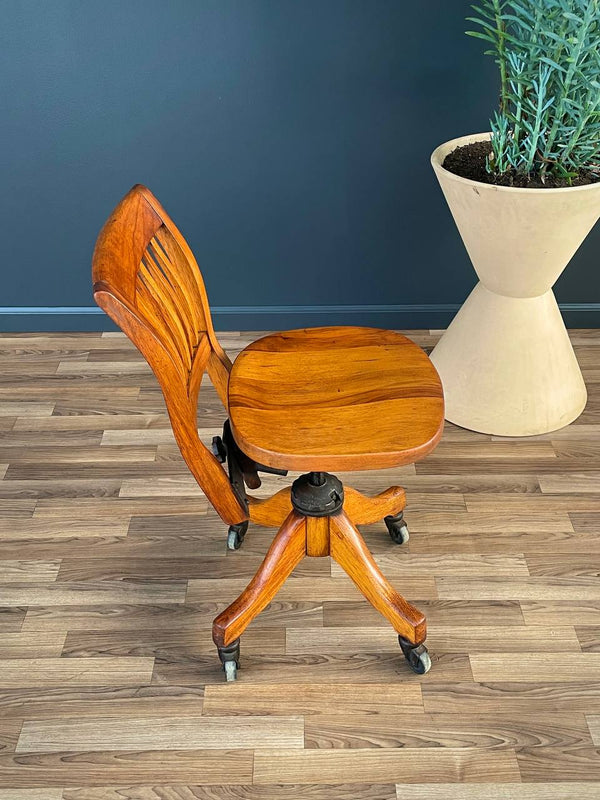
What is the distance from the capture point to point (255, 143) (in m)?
2.30

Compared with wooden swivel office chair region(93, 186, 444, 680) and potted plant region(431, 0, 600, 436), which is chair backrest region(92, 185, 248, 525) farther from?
potted plant region(431, 0, 600, 436)

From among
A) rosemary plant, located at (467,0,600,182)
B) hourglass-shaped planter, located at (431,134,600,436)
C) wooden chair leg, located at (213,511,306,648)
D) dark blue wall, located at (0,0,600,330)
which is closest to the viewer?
wooden chair leg, located at (213,511,306,648)

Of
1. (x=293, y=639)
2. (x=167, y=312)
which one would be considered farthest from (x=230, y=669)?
(x=167, y=312)

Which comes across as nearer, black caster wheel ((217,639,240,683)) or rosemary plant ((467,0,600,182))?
black caster wheel ((217,639,240,683))

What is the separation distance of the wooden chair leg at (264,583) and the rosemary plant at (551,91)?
96 cm

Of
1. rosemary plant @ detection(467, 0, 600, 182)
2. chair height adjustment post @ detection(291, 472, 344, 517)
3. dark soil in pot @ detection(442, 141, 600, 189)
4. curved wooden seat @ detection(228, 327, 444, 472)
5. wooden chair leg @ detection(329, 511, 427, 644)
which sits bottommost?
wooden chair leg @ detection(329, 511, 427, 644)

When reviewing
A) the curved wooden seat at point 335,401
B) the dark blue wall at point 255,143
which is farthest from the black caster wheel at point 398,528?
the dark blue wall at point 255,143

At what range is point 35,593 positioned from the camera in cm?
166

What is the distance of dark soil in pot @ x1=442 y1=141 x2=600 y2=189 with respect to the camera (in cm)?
184

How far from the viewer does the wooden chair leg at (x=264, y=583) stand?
1.44 m

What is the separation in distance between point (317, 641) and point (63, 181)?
1518 millimetres

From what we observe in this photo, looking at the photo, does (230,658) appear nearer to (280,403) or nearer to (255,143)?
(280,403)

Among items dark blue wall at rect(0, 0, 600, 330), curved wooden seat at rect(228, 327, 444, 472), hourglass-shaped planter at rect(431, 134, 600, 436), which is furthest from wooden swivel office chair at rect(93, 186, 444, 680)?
dark blue wall at rect(0, 0, 600, 330)

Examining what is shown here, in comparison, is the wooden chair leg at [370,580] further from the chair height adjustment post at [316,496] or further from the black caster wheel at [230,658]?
the black caster wheel at [230,658]
